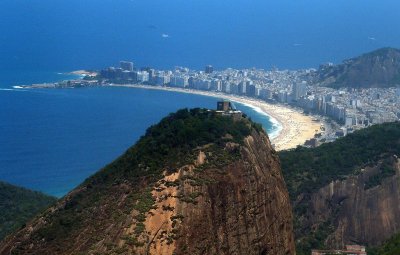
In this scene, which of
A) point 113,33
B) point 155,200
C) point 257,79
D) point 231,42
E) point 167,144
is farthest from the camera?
point 113,33

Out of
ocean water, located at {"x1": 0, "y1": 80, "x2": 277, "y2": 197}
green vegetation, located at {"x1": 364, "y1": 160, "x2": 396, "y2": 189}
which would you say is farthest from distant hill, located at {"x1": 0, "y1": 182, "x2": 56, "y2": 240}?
green vegetation, located at {"x1": 364, "y1": 160, "x2": 396, "y2": 189}

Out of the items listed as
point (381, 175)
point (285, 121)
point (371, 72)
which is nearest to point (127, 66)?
point (371, 72)

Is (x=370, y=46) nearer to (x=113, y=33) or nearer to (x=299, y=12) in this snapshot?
(x=113, y=33)

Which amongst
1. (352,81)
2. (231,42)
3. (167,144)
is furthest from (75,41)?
(167,144)

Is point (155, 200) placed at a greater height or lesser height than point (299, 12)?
lesser

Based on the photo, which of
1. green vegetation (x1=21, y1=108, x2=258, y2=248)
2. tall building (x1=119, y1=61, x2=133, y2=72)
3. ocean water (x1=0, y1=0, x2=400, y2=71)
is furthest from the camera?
ocean water (x1=0, y1=0, x2=400, y2=71)

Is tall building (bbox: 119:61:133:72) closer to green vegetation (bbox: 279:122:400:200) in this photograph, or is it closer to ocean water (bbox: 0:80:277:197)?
ocean water (bbox: 0:80:277:197)

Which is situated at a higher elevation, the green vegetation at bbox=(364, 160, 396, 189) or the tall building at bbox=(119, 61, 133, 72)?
the tall building at bbox=(119, 61, 133, 72)
